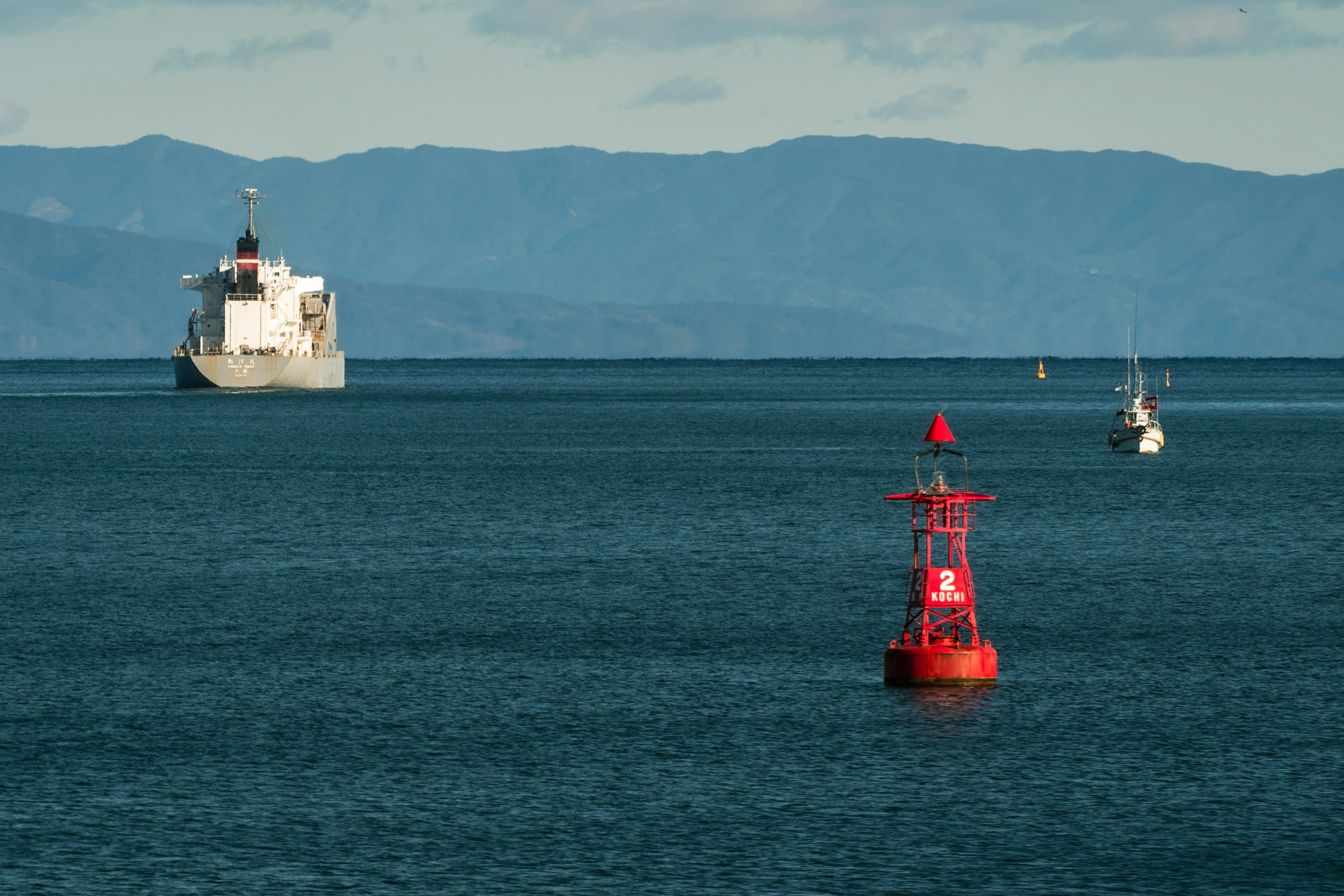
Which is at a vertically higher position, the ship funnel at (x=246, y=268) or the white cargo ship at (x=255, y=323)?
the ship funnel at (x=246, y=268)

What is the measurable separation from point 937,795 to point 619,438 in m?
107

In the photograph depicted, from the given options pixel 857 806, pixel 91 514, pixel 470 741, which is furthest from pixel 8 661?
pixel 91 514

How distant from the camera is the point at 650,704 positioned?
35.9 meters

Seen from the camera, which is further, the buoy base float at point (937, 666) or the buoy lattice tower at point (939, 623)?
the buoy base float at point (937, 666)

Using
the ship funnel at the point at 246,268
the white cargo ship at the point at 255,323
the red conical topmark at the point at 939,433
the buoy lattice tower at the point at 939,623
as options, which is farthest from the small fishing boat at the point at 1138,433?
the ship funnel at the point at 246,268

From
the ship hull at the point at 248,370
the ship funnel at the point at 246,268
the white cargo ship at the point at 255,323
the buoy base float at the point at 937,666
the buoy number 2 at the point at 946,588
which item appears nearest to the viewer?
the buoy number 2 at the point at 946,588

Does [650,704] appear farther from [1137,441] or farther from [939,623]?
[1137,441]

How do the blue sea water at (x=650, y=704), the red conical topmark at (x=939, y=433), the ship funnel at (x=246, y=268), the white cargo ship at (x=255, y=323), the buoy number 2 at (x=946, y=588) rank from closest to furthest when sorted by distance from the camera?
the blue sea water at (x=650, y=704) → the red conical topmark at (x=939, y=433) → the buoy number 2 at (x=946, y=588) → the ship funnel at (x=246, y=268) → the white cargo ship at (x=255, y=323)

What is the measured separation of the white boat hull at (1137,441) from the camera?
4550 inches

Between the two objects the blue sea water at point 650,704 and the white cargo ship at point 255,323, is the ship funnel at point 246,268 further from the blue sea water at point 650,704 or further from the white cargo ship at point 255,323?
the blue sea water at point 650,704

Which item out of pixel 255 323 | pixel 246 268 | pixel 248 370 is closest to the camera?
pixel 246 268

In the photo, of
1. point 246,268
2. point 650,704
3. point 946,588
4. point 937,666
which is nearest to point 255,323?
point 246,268

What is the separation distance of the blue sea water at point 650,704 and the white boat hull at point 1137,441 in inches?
1483

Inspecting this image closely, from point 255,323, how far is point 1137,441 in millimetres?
98993
